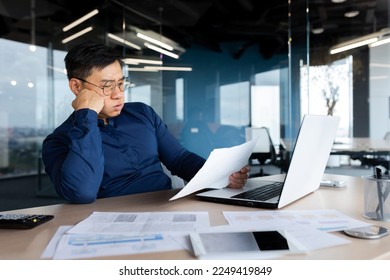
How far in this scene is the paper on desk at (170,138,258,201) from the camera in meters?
1.17

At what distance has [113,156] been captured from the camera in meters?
1.60

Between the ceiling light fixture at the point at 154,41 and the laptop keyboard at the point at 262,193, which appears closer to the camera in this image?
the laptop keyboard at the point at 262,193

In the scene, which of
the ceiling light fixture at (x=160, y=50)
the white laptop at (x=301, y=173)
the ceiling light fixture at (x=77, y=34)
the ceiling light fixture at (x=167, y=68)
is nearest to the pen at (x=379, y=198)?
the white laptop at (x=301, y=173)

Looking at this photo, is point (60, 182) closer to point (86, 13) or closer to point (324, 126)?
point (324, 126)

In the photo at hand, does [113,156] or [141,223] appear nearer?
[141,223]

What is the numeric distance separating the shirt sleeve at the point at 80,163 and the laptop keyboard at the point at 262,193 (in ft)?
1.76

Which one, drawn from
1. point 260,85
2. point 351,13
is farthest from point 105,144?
point 351,13

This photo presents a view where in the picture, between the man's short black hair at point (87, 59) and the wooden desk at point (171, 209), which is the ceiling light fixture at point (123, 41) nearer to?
the man's short black hair at point (87, 59)

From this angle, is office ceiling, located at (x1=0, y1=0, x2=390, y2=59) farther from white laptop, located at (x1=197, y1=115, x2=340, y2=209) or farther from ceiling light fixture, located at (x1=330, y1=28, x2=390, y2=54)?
white laptop, located at (x1=197, y1=115, x2=340, y2=209)

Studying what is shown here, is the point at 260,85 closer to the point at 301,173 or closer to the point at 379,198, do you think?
the point at 301,173

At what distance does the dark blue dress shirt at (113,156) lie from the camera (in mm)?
1298

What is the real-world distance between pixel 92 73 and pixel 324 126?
0.97 metres

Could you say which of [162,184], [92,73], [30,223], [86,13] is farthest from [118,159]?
[86,13]

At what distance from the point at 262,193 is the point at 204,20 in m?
5.69
